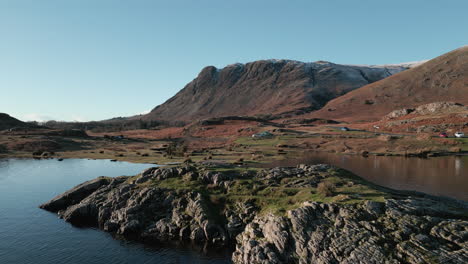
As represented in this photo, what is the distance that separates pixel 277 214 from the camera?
2692 centimetres

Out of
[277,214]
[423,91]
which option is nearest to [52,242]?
[277,214]

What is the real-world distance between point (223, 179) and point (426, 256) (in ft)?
71.6

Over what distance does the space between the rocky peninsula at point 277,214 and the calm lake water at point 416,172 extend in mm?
12470

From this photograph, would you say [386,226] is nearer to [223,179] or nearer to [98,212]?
[223,179]

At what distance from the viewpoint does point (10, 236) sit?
99.5 ft

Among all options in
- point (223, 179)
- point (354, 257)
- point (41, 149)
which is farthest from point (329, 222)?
point (41, 149)

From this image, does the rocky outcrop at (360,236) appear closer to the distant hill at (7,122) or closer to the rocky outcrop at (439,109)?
the rocky outcrop at (439,109)

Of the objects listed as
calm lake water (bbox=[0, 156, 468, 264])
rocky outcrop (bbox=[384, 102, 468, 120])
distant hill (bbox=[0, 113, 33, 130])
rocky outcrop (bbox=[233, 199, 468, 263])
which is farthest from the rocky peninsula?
distant hill (bbox=[0, 113, 33, 130])

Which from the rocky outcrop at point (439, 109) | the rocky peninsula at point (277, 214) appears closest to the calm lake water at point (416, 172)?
the rocky peninsula at point (277, 214)

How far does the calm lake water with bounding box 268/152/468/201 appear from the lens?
139 feet

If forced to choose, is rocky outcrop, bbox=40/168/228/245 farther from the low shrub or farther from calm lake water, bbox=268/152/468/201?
calm lake water, bbox=268/152/468/201

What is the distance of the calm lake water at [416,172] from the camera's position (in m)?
42.3

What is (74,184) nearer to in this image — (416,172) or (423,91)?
(416,172)

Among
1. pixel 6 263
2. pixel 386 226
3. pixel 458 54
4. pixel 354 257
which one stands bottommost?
pixel 6 263
